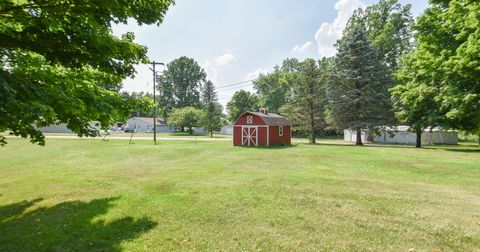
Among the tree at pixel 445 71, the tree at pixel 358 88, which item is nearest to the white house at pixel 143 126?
the tree at pixel 358 88

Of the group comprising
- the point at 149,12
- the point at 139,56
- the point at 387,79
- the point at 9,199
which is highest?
the point at 387,79

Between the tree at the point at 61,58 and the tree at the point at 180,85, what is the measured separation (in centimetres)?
7869

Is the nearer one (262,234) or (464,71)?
(262,234)

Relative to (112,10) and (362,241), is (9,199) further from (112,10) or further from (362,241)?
(362,241)

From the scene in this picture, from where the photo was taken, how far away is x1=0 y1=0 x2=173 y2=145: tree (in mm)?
4836

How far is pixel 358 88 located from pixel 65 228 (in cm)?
3554

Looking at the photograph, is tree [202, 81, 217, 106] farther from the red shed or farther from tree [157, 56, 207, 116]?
the red shed

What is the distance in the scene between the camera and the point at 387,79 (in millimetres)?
37219

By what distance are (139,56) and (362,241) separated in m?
7.22

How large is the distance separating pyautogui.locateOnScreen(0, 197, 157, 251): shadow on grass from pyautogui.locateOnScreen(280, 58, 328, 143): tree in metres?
32.9

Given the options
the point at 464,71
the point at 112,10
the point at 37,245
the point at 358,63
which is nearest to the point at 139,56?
the point at 112,10

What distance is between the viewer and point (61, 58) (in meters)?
5.89

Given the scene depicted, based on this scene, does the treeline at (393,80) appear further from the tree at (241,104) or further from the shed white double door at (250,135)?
the tree at (241,104)

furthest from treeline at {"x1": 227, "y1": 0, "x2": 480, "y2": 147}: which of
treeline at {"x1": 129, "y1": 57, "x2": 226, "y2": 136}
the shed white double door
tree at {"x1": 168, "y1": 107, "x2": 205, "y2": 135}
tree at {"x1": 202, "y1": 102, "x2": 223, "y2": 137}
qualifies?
treeline at {"x1": 129, "y1": 57, "x2": 226, "y2": 136}
